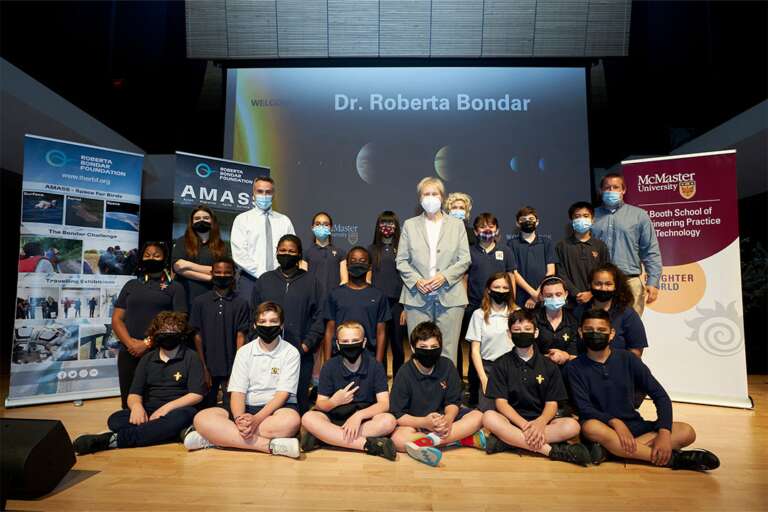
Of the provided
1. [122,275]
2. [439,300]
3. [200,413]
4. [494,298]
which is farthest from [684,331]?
[122,275]

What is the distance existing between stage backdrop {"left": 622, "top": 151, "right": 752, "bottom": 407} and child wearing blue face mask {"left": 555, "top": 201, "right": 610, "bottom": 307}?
124 centimetres

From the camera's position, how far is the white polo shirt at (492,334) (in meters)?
3.65

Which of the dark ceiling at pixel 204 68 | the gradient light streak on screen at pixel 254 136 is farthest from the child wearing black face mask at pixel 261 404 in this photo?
the dark ceiling at pixel 204 68

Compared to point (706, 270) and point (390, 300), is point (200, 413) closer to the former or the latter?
point (390, 300)

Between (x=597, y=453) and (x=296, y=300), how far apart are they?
89.6 inches

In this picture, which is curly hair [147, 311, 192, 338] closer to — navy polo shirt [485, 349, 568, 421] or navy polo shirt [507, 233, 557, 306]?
navy polo shirt [485, 349, 568, 421]

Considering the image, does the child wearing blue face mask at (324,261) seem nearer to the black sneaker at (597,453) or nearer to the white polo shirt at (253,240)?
the white polo shirt at (253,240)

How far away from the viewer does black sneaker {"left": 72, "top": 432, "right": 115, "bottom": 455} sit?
2.91 metres

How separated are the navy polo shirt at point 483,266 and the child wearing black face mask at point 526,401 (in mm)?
914

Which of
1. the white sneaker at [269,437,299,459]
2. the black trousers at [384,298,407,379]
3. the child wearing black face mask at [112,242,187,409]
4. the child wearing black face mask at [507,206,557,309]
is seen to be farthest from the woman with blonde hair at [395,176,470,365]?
the child wearing black face mask at [112,242,187,409]

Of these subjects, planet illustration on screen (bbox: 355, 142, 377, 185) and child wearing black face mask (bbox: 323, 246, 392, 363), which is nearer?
child wearing black face mask (bbox: 323, 246, 392, 363)

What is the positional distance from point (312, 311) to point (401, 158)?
130 inches

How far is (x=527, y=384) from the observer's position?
124 inches

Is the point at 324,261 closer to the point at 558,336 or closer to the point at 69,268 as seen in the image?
the point at 558,336
